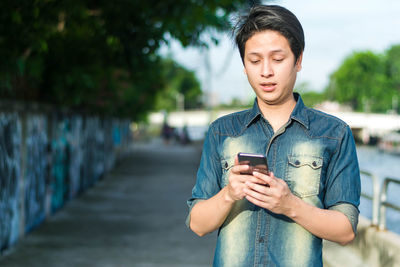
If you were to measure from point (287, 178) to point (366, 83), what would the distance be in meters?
124

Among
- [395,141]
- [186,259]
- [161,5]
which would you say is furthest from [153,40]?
[395,141]

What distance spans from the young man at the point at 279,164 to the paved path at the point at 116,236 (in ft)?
17.9

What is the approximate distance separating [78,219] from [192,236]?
256cm

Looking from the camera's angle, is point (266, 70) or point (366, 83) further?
point (366, 83)

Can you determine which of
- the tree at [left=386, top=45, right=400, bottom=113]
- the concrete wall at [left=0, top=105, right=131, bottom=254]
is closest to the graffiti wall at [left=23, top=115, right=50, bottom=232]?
the concrete wall at [left=0, top=105, right=131, bottom=254]

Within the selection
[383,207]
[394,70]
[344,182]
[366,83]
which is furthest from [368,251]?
[366,83]

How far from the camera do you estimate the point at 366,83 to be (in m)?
121

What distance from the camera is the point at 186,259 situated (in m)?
7.86

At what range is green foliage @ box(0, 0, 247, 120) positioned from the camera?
7078mm

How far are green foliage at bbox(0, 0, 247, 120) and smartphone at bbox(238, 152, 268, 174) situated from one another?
16.0ft

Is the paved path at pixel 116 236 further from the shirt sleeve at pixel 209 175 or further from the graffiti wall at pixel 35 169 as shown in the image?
the shirt sleeve at pixel 209 175

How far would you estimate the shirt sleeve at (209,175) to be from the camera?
220 cm

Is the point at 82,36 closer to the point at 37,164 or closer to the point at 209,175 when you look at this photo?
the point at 37,164

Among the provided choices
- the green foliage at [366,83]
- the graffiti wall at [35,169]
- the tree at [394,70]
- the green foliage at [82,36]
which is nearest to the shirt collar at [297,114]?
the green foliage at [82,36]
